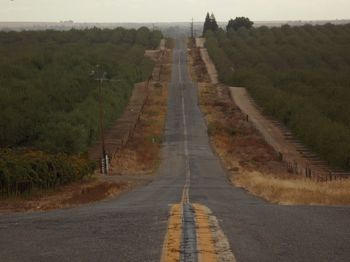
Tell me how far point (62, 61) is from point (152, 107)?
19.8 metres


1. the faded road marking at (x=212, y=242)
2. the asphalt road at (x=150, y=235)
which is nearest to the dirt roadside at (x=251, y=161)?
the asphalt road at (x=150, y=235)

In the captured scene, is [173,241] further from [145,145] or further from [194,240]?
[145,145]

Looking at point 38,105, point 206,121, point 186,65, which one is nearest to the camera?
point 38,105

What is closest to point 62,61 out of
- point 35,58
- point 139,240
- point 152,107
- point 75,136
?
point 35,58

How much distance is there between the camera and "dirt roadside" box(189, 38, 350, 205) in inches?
808

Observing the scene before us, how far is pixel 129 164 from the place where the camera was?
4888 cm

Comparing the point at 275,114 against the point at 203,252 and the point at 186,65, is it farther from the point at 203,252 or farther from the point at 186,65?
the point at 203,252

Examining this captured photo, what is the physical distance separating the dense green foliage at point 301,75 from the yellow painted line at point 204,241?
134 feet

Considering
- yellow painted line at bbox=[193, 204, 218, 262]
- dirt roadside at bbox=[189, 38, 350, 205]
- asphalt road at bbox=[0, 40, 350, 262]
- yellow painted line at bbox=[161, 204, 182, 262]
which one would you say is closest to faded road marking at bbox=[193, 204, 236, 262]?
yellow painted line at bbox=[193, 204, 218, 262]

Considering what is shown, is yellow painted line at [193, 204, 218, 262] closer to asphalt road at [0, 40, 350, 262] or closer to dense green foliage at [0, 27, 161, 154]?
asphalt road at [0, 40, 350, 262]

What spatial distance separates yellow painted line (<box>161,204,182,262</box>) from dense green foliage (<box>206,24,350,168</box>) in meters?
41.2

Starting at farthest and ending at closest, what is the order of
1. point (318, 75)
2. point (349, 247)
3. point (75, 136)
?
point (318, 75) < point (75, 136) < point (349, 247)

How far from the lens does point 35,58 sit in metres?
92.5

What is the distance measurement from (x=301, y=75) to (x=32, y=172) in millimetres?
81329
